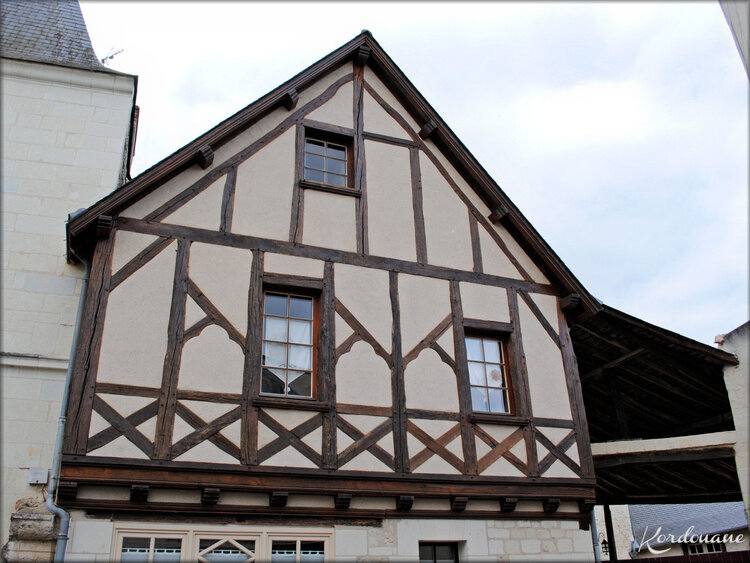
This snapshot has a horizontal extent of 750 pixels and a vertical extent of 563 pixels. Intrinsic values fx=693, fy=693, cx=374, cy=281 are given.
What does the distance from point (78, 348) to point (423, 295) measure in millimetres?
3855

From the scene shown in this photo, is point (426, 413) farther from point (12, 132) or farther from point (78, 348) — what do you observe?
point (12, 132)

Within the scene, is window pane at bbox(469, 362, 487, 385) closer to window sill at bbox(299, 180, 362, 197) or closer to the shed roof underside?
the shed roof underside

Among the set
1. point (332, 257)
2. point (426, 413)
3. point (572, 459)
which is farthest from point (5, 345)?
Answer: point (572, 459)

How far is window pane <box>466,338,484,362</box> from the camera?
844 centimetres

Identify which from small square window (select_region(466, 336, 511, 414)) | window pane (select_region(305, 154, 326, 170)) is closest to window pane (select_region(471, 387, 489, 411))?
small square window (select_region(466, 336, 511, 414))

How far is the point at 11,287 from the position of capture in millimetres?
7477

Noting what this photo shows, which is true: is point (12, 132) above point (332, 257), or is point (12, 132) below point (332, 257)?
above

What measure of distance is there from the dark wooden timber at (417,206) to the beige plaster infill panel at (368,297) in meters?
0.70

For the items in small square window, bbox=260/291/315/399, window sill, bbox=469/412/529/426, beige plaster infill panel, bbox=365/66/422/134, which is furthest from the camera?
beige plaster infill panel, bbox=365/66/422/134

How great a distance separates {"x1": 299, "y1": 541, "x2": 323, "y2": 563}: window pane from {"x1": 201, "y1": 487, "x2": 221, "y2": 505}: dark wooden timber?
1013 millimetres

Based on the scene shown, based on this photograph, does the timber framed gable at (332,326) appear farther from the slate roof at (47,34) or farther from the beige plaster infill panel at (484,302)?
the slate roof at (47,34)

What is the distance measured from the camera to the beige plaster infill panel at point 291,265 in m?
7.69

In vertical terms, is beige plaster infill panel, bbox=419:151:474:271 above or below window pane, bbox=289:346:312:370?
above

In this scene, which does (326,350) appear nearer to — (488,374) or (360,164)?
(488,374)
